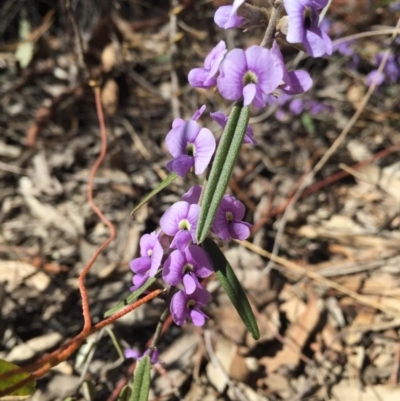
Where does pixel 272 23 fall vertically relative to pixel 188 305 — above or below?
above

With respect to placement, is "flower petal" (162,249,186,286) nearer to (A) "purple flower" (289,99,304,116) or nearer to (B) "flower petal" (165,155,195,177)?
(B) "flower petal" (165,155,195,177)

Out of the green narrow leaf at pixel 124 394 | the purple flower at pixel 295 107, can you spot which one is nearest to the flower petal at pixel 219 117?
the green narrow leaf at pixel 124 394

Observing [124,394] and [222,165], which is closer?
[222,165]

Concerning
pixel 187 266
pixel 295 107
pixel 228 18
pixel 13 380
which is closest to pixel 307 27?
pixel 228 18

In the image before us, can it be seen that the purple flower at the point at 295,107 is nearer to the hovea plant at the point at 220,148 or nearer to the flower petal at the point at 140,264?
the hovea plant at the point at 220,148

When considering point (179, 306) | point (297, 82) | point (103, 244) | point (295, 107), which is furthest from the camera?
point (295, 107)

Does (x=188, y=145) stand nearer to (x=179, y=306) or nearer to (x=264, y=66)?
(x=264, y=66)

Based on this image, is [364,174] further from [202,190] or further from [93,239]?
[202,190]
